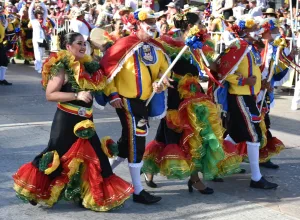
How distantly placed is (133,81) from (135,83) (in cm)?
3

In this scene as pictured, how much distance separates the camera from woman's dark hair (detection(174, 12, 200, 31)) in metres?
6.14

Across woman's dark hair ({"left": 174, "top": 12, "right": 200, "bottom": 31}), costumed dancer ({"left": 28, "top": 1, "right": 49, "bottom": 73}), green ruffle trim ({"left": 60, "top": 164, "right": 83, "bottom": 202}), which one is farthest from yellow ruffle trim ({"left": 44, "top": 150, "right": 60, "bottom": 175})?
costumed dancer ({"left": 28, "top": 1, "right": 49, "bottom": 73})

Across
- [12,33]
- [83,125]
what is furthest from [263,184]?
[12,33]

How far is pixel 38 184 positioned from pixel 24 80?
8998 millimetres

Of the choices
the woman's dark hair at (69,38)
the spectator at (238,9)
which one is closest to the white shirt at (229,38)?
the woman's dark hair at (69,38)

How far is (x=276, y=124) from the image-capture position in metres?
10.1

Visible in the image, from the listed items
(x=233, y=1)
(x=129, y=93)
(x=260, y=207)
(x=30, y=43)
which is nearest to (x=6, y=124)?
(x=129, y=93)

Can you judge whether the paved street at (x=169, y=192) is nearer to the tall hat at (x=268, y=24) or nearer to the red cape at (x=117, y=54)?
the red cape at (x=117, y=54)

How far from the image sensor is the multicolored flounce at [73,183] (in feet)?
17.7

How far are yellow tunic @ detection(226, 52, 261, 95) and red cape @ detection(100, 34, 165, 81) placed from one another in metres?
1.20

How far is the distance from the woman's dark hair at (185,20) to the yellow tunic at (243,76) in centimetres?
73

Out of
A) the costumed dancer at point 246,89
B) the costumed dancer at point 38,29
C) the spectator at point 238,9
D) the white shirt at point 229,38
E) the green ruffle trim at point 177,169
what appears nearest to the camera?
the green ruffle trim at point 177,169

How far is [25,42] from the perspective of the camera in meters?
17.2

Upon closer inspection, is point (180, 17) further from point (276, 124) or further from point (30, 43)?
point (30, 43)
